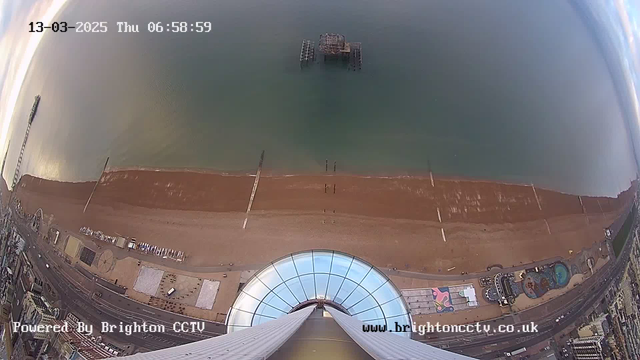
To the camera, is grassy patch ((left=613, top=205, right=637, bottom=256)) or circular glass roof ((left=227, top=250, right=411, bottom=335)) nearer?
circular glass roof ((left=227, top=250, right=411, bottom=335))

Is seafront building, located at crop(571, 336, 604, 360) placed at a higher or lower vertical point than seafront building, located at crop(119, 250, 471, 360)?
lower

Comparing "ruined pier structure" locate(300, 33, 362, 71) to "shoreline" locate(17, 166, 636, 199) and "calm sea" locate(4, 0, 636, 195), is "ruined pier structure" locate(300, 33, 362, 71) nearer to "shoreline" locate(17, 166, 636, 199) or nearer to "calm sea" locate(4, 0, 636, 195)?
"calm sea" locate(4, 0, 636, 195)

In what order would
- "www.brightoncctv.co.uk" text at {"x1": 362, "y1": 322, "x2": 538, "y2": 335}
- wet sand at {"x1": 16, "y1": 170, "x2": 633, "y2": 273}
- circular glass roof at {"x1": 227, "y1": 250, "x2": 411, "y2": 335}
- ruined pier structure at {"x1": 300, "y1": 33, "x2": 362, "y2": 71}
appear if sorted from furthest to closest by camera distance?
ruined pier structure at {"x1": 300, "y1": 33, "x2": 362, "y2": 71} → wet sand at {"x1": 16, "y1": 170, "x2": 633, "y2": 273} → "www.brightoncctv.co.uk" text at {"x1": 362, "y1": 322, "x2": 538, "y2": 335} → circular glass roof at {"x1": 227, "y1": 250, "x2": 411, "y2": 335}

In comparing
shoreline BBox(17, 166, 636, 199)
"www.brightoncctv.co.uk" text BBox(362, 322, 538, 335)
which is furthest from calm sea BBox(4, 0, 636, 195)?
"www.brightoncctv.co.uk" text BBox(362, 322, 538, 335)
